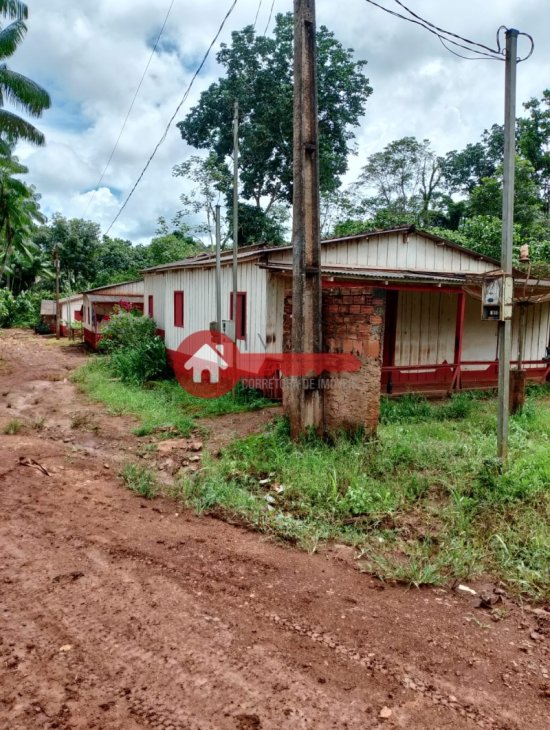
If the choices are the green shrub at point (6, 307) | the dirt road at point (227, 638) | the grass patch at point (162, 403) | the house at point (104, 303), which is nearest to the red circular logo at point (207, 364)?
the grass patch at point (162, 403)

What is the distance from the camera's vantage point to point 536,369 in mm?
12469

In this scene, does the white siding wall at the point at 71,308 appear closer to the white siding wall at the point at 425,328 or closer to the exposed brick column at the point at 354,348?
the white siding wall at the point at 425,328

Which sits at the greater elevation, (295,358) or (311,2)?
(311,2)

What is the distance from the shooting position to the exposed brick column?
6215 millimetres

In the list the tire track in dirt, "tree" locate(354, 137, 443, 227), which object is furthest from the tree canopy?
the tire track in dirt

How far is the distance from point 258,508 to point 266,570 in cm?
111

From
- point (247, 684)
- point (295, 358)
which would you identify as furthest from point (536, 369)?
point (247, 684)

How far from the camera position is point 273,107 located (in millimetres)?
27312

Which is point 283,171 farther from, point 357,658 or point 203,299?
point 357,658

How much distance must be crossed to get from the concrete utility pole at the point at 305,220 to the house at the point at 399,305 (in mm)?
292

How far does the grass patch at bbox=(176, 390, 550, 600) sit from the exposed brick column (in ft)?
1.20

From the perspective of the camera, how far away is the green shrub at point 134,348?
42.2ft

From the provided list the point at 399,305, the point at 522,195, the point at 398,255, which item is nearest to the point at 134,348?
the point at 399,305

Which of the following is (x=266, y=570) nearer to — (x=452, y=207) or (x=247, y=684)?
(x=247, y=684)
